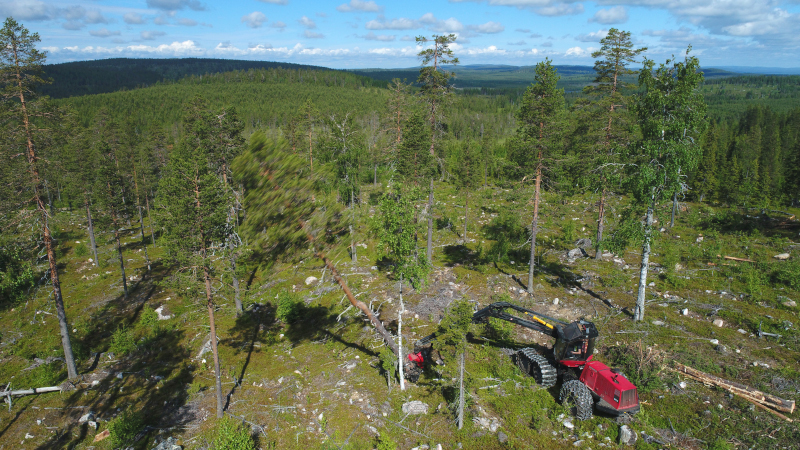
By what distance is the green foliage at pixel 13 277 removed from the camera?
28.0m

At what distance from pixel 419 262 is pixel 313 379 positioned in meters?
8.86

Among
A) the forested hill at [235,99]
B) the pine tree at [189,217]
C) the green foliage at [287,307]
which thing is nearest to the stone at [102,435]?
the pine tree at [189,217]

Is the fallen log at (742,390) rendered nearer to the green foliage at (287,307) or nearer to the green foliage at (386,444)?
the green foliage at (386,444)

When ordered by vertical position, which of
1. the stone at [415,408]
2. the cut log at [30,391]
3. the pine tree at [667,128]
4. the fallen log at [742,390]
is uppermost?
the pine tree at [667,128]

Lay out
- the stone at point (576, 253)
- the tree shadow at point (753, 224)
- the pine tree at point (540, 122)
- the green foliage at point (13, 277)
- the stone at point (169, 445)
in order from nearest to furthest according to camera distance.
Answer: the stone at point (169, 445)
the pine tree at point (540, 122)
the green foliage at point (13, 277)
the stone at point (576, 253)
the tree shadow at point (753, 224)

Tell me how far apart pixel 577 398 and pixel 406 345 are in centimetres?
827

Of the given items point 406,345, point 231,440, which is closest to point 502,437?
point 406,345

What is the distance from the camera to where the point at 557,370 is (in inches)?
691

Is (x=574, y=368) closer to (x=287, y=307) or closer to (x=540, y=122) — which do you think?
(x=540, y=122)

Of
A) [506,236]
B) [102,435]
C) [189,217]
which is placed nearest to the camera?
[189,217]

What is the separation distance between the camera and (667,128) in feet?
60.2

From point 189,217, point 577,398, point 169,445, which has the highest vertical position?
point 189,217

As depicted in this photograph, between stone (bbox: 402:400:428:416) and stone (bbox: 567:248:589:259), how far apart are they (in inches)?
877

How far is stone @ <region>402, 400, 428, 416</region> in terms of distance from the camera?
52.3 ft
